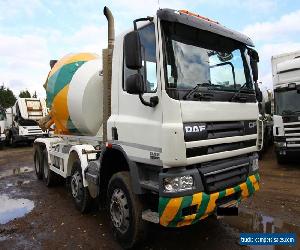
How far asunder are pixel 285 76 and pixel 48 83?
7.47 meters

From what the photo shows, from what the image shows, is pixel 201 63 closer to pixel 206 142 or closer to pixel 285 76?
pixel 206 142

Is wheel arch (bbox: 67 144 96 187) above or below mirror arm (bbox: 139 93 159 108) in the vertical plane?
below

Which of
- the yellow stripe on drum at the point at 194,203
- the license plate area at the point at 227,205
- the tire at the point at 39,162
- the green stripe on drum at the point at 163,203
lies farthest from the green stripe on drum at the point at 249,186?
the tire at the point at 39,162

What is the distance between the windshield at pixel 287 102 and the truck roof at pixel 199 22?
6313mm

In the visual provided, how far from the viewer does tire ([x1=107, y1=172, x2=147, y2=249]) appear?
4449mm

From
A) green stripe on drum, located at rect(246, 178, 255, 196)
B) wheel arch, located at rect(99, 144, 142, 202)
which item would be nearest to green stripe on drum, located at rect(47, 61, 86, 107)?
wheel arch, located at rect(99, 144, 142, 202)

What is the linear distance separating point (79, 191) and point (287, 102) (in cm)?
750

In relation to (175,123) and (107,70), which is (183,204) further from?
(107,70)

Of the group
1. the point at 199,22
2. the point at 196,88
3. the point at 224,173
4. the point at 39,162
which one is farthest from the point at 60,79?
the point at 224,173

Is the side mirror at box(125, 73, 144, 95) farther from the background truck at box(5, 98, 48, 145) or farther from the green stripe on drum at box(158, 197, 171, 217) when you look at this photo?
the background truck at box(5, 98, 48, 145)

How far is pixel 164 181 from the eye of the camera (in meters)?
4.00

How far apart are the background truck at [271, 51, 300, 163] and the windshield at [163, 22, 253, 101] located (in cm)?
623

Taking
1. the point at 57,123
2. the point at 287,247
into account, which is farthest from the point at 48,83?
the point at 287,247

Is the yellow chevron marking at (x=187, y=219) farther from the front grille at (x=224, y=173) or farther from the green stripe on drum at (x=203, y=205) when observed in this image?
the front grille at (x=224, y=173)
